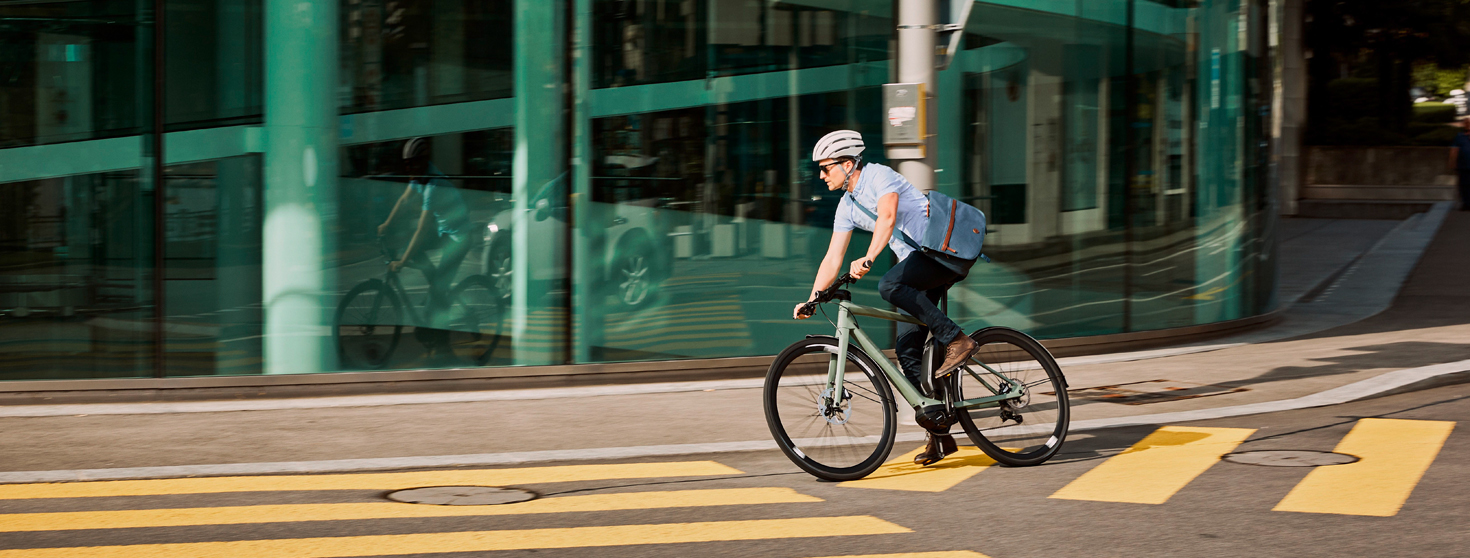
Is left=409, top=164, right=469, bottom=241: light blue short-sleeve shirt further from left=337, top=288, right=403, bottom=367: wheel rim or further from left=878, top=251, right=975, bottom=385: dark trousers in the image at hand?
left=878, top=251, right=975, bottom=385: dark trousers

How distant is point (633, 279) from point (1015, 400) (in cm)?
371

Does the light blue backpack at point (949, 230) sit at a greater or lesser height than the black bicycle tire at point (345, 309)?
greater

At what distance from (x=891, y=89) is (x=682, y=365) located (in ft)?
10.3

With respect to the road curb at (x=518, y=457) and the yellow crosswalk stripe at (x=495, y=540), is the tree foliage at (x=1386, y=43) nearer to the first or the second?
the road curb at (x=518, y=457)

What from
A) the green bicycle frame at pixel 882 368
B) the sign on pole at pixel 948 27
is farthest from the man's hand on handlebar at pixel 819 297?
the sign on pole at pixel 948 27

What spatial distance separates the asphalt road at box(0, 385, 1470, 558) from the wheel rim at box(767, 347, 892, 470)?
16 cm

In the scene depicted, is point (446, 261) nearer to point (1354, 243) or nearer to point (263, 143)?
point (263, 143)

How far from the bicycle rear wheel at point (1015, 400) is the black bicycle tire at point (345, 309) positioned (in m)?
4.26

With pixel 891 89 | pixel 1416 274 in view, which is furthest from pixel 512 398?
pixel 1416 274

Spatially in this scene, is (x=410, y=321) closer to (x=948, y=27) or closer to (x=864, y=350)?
(x=864, y=350)

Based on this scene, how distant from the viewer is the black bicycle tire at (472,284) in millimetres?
9820

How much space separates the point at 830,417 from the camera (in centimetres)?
684

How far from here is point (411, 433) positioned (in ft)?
26.7

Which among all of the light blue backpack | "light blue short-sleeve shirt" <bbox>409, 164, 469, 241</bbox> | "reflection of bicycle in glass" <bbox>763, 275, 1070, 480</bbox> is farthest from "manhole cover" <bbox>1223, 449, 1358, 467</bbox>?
"light blue short-sleeve shirt" <bbox>409, 164, 469, 241</bbox>
